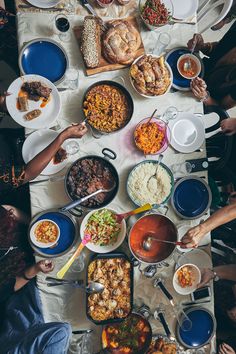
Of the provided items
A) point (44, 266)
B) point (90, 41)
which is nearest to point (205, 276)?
point (44, 266)

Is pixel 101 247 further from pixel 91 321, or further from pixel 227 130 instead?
pixel 227 130

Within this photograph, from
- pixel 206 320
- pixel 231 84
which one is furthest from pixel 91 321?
pixel 231 84

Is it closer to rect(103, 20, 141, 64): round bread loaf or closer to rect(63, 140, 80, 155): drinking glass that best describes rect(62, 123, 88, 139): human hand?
rect(63, 140, 80, 155): drinking glass

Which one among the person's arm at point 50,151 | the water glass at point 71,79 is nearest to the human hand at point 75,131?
the person's arm at point 50,151

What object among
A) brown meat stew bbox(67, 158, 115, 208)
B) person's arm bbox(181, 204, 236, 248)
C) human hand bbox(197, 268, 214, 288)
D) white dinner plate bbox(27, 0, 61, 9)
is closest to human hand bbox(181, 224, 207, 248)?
person's arm bbox(181, 204, 236, 248)

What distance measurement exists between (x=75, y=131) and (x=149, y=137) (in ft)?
1.91

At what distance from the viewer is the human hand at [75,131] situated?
2756 millimetres

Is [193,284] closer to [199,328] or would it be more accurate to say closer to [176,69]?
[199,328]

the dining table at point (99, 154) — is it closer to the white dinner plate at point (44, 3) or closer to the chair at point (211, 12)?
the white dinner plate at point (44, 3)

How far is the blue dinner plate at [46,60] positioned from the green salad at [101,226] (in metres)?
1.06

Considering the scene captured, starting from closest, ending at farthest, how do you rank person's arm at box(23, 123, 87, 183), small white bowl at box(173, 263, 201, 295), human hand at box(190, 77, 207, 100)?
person's arm at box(23, 123, 87, 183)
small white bowl at box(173, 263, 201, 295)
human hand at box(190, 77, 207, 100)

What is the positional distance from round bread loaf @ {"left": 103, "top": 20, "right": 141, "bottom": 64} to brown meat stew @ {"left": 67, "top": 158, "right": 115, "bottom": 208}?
2.62ft

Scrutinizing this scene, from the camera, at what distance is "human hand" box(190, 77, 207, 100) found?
10.1 feet

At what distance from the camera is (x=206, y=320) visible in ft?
10.0
